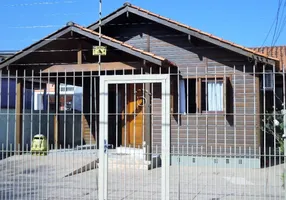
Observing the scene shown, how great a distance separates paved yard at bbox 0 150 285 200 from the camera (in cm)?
747

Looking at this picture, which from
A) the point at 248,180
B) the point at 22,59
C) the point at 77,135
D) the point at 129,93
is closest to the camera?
the point at 248,180

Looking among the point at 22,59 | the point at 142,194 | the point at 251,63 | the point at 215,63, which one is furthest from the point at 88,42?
the point at 142,194

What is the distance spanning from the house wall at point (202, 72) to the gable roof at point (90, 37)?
2.88 ft

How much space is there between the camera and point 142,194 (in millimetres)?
7574

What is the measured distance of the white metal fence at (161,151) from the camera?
6785 millimetres

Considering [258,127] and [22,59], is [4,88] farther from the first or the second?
[258,127]

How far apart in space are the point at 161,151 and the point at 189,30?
6292 mm

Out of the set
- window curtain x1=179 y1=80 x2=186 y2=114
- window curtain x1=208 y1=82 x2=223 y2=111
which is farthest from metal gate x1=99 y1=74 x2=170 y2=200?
window curtain x1=179 y1=80 x2=186 y2=114

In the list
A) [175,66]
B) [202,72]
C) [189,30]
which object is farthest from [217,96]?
[189,30]

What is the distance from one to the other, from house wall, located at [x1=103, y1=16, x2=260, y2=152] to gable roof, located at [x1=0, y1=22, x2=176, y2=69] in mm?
876

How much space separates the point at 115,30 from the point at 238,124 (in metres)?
5.14

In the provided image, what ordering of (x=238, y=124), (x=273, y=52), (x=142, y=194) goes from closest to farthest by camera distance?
1. (x=142, y=194)
2. (x=238, y=124)
3. (x=273, y=52)

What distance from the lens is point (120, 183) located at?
876 centimetres

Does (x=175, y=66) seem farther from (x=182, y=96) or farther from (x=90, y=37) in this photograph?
(x=90, y=37)
